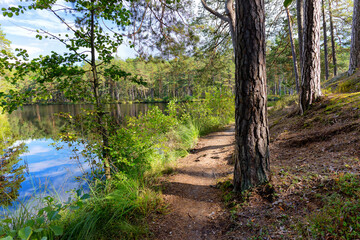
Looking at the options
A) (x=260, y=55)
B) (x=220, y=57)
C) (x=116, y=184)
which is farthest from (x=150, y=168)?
(x=220, y=57)

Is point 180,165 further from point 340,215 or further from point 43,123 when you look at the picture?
point 43,123

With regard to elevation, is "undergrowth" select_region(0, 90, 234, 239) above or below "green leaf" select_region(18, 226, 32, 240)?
below

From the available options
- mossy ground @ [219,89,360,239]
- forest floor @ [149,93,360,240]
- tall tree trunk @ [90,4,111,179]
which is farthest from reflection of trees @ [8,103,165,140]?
mossy ground @ [219,89,360,239]

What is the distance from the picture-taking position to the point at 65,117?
2.70m

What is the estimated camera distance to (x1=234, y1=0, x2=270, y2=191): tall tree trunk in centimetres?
243

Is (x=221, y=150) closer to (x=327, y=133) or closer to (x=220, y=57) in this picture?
(x=327, y=133)

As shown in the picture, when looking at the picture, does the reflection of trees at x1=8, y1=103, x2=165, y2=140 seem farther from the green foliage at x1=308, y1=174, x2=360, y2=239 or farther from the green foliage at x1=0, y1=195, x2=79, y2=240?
the green foliage at x1=308, y1=174, x2=360, y2=239

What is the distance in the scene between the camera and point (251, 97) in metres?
2.55

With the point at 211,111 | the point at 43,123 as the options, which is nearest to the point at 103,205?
the point at 211,111

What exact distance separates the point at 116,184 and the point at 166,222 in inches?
42.5

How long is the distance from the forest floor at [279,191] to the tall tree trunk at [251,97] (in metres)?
0.32

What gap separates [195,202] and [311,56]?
17.0 feet

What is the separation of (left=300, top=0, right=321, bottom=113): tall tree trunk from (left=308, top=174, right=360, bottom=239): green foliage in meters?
3.99

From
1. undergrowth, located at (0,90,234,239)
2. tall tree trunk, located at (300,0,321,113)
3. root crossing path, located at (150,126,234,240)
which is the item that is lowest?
root crossing path, located at (150,126,234,240)
